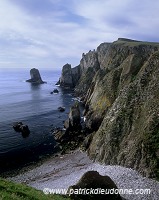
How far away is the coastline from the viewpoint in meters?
40.9

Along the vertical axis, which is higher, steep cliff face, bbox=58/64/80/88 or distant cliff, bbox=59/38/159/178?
steep cliff face, bbox=58/64/80/88

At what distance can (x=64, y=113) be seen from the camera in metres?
111

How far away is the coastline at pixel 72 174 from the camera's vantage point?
40938 mm

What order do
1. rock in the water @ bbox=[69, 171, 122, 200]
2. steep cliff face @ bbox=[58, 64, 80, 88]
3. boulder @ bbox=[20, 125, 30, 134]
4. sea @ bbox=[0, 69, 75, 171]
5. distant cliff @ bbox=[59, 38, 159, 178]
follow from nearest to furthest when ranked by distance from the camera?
rock in the water @ bbox=[69, 171, 122, 200], distant cliff @ bbox=[59, 38, 159, 178], sea @ bbox=[0, 69, 75, 171], boulder @ bbox=[20, 125, 30, 134], steep cliff face @ bbox=[58, 64, 80, 88]

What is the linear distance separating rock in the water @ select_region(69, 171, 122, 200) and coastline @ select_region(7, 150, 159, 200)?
3596 millimetres

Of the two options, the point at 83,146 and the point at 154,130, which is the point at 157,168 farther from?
the point at 83,146

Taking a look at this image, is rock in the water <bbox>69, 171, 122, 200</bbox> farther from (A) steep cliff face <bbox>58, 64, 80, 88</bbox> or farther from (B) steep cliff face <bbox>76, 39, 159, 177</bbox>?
(A) steep cliff face <bbox>58, 64, 80, 88</bbox>

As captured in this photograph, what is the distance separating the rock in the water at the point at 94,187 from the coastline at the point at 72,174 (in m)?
3.60

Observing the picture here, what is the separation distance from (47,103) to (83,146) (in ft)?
232

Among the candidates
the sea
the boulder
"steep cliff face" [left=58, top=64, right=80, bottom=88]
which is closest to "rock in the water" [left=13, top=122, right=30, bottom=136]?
the boulder

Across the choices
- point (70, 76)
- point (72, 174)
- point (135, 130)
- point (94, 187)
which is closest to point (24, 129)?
point (72, 174)

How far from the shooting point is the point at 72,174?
51438 mm

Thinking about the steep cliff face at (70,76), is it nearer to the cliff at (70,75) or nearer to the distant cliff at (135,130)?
the cliff at (70,75)

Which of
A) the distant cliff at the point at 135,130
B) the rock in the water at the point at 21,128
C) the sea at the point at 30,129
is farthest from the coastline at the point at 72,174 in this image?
the rock in the water at the point at 21,128
